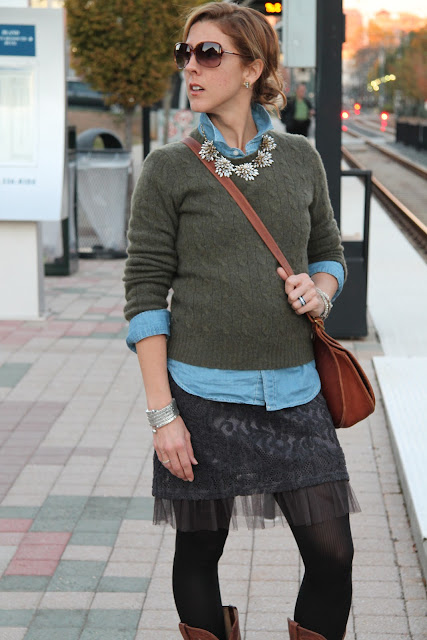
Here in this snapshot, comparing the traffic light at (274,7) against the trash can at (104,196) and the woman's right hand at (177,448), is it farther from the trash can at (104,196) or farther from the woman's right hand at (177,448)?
the woman's right hand at (177,448)

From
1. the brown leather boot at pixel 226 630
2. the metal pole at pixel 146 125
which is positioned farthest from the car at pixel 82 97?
the brown leather boot at pixel 226 630

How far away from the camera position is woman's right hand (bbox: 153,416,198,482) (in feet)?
7.45

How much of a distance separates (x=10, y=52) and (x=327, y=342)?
20.2ft

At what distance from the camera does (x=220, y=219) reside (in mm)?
2268

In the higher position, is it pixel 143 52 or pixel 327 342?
pixel 143 52

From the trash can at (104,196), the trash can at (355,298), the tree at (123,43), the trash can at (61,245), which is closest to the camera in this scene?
the trash can at (355,298)

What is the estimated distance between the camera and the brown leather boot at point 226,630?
242cm

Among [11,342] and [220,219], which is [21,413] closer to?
[11,342]

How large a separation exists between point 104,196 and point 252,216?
9.73 metres

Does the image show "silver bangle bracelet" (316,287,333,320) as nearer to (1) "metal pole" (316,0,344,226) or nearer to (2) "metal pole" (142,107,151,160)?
(1) "metal pole" (316,0,344,226)

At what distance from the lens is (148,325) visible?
229 centimetres

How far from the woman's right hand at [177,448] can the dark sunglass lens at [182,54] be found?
30.3 inches

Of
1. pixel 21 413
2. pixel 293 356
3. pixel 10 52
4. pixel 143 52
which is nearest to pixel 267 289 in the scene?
pixel 293 356

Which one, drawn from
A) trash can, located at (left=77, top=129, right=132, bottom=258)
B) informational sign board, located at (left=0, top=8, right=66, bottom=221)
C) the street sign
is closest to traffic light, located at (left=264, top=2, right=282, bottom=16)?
trash can, located at (left=77, top=129, right=132, bottom=258)
